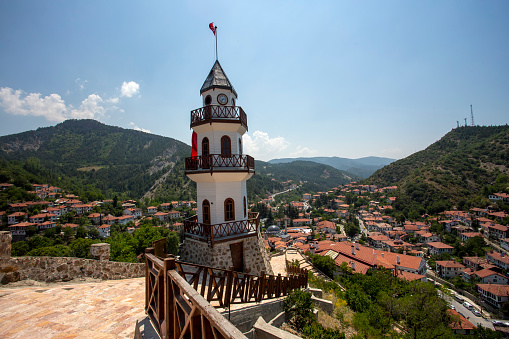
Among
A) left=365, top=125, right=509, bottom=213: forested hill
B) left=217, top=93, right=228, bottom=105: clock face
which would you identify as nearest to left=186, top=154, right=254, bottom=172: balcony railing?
left=217, top=93, right=228, bottom=105: clock face

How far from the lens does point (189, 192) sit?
11988cm

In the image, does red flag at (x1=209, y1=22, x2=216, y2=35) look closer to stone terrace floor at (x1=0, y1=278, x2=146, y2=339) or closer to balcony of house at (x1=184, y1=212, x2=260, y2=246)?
balcony of house at (x1=184, y1=212, x2=260, y2=246)

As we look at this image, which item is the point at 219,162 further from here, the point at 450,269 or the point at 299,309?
the point at 450,269

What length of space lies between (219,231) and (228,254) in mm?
1248

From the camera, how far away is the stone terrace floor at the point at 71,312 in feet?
16.5

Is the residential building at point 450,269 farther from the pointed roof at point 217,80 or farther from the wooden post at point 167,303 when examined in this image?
the wooden post at point 167,303

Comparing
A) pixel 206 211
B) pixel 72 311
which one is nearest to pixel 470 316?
pixel 206 211

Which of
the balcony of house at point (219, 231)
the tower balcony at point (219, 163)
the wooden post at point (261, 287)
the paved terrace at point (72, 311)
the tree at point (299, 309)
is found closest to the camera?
the paved terrace at point (72, 311)

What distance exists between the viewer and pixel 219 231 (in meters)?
11.7

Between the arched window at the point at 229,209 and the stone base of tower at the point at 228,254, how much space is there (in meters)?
1.42

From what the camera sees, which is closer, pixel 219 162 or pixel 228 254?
pixel 228 254

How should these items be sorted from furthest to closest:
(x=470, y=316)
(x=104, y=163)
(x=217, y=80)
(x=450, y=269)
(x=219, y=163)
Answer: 1. (x=104, y=163)
2. (x=450, y=269)
3. (x=470, y=316)
4. (x=217, y=80)
5. (x=219, y=163)

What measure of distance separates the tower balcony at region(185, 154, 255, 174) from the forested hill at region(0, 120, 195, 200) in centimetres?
10894

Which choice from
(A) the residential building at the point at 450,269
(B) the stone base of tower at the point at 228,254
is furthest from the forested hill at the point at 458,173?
(B) the stone base of tower at the point at 228,254
